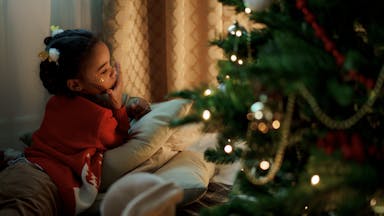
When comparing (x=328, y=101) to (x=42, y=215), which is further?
(x=42, y=215)

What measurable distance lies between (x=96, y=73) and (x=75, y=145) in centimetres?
26

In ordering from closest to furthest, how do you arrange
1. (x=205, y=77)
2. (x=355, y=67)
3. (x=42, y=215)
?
(x=355, y=67) → (x=42, y=215) → (x=205, y=77)

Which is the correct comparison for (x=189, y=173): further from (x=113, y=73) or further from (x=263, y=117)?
(x=263, y=117)

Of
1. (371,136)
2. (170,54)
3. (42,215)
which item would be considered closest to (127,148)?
(42,215)

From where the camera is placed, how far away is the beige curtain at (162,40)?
1983 mm

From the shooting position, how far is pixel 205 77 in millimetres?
2189

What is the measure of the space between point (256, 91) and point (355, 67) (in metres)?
0.17

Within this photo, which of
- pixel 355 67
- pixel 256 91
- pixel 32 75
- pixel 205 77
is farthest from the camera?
pixel 205 77

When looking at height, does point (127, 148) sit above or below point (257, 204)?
below

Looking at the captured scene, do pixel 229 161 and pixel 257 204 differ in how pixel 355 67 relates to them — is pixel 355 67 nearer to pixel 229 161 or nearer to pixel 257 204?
pixel 257 204

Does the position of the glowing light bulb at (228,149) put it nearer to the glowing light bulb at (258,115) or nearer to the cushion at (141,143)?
the glowing light bulb at (258,115)

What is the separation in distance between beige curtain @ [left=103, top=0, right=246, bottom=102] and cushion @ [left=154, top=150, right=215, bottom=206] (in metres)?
0.44

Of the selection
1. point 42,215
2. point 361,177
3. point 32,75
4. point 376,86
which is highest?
point 376,86

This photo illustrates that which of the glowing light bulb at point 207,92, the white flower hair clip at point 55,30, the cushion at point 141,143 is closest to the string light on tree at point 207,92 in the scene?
the glowing light bulb at point 207,92
